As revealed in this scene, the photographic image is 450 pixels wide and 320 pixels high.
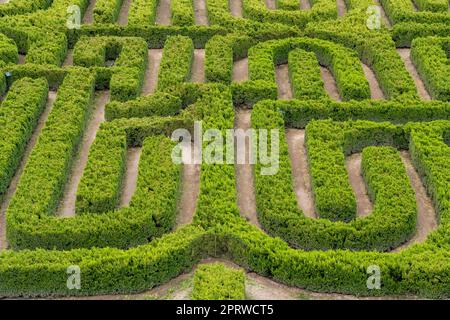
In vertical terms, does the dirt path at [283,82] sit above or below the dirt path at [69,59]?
below

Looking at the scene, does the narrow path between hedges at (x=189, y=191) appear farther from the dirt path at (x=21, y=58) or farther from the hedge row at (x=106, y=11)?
the hedge row at (x=106, y=11)

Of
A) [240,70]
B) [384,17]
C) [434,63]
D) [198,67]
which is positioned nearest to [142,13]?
[198,67]

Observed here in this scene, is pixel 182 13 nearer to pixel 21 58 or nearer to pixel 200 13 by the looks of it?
pixel 200 13

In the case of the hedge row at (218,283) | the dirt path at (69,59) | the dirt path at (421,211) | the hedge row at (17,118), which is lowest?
the hedge row at (218,283)

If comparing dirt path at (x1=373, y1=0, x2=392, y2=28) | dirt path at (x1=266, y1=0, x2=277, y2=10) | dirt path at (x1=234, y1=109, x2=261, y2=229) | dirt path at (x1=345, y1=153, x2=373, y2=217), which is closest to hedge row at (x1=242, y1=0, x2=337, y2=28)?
dirt path at (x1=266, y1=0, x2=277, y2=10)

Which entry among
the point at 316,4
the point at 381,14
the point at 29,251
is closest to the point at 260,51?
the point at 316,4

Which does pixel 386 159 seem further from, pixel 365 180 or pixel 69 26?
pixel 69 26

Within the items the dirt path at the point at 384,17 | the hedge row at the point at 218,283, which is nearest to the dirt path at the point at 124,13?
the dirt path at the point at 384,17

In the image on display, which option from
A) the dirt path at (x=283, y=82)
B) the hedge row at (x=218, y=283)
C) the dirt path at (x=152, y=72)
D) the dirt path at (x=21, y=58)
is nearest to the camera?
the hedge row at (x=218, y=283)
